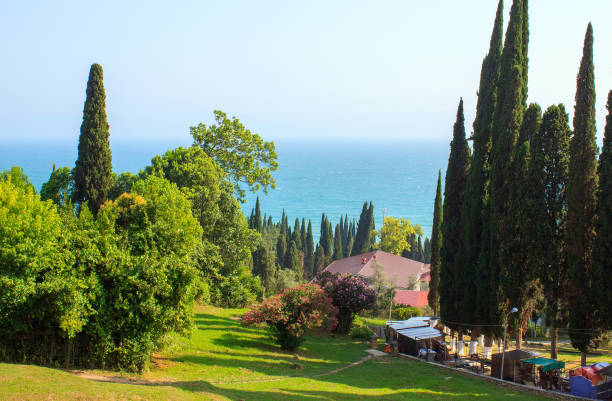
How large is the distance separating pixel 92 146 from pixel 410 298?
3182cm

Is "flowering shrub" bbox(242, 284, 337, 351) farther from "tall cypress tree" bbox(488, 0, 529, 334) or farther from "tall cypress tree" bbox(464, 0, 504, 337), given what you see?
"tall cypress tree" bbox(488, 0, 529, 334)

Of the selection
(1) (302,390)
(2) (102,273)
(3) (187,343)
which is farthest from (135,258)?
(1) (302,390)

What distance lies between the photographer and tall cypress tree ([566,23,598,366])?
2067cm

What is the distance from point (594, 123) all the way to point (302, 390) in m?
16.6

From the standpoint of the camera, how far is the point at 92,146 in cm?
2744

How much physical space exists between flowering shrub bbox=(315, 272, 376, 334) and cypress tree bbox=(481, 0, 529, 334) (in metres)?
8.72

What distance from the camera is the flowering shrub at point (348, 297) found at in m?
32.0

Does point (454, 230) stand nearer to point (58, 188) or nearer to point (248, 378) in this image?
point (248, 378)

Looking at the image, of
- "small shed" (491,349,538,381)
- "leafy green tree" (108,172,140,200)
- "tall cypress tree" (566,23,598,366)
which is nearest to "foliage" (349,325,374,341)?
"small shed" (491,349,538,381)

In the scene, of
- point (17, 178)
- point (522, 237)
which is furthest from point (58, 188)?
point (522, 237)

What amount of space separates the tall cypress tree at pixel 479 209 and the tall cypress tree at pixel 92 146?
66.1ft

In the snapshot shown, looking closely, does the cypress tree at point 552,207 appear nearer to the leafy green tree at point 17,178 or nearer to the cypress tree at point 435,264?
the cypress tree at point 435,264

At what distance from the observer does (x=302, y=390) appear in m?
17.9

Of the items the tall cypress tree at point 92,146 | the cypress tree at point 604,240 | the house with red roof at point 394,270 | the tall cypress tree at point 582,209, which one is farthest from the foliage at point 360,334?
the tall cypress tree at point 92,146
